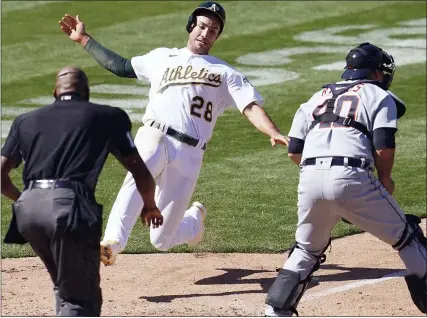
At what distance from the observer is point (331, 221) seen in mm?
7371

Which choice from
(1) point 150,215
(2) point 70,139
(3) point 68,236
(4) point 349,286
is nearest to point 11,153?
(2) point 70,139

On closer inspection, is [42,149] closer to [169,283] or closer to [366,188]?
[366,188]

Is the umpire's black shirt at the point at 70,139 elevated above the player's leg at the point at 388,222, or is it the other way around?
the umpire's black shirt at the point at 70,139

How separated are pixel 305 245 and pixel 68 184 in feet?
5.97

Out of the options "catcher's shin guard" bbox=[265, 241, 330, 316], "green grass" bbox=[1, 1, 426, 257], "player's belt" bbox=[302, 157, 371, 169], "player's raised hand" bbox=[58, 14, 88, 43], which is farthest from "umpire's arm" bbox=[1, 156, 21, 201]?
"green grass" bbox=[1, 1, 426, 257]

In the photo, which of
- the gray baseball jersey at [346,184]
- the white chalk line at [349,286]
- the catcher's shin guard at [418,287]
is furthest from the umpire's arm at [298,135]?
the white chalk line at [349,286]

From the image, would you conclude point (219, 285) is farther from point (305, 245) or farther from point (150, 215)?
point (150, 215)

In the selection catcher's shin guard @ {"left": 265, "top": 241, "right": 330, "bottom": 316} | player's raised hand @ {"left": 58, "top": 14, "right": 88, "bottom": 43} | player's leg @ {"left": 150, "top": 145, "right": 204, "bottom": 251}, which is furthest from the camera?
player's raised hand @ {"left": 58, "top": 14, "right": 88, "bottom": 43}

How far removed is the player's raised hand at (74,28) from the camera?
930cm

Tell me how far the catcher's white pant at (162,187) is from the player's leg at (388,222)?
1707mm

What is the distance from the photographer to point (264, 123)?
8.40 meters

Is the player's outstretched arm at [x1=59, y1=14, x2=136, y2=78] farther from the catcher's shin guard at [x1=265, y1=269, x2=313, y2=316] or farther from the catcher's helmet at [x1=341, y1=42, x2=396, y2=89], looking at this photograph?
the catcher's shin guard at [x1=265, y1=269, x2=313, y2=316]

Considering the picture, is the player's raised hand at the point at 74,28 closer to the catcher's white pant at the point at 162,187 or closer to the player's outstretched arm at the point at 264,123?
the catcher's white pant at the point at 162,187

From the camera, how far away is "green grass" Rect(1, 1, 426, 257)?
10.9m
